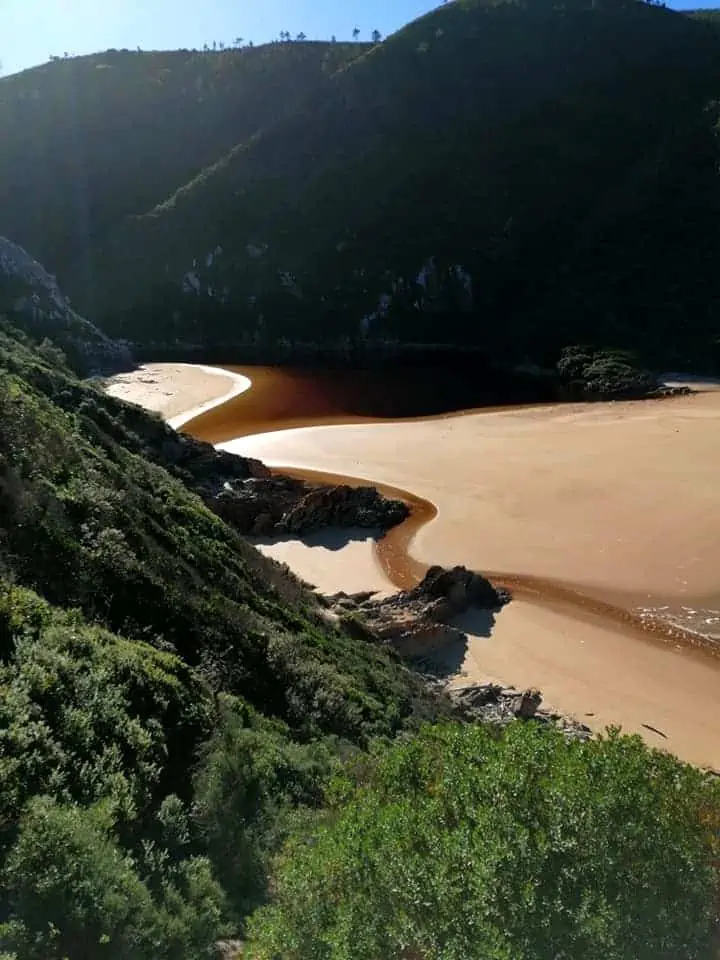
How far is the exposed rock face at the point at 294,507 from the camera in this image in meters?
24.5

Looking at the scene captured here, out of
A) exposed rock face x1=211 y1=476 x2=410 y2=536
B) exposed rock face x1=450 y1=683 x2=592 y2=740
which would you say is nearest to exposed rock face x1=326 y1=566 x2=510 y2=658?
exposed rock face x1=450 y1=683 x2=592 y2=740

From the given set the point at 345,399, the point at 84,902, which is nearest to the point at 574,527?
the point at 84,902

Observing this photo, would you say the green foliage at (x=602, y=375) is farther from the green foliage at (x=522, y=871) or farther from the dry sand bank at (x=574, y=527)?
the green foliage at (x=522, y=871)

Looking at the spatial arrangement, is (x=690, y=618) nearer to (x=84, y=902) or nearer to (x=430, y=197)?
(x=84, y=902)

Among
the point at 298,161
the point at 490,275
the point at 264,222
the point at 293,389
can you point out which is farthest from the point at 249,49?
the point at 293,389

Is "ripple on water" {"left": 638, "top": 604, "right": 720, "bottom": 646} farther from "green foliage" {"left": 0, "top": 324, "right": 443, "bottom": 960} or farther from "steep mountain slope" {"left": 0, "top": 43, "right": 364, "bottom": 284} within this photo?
"steep mountain slope" {"left": 0, "top": 43, "right": 364, "bottom": 284}

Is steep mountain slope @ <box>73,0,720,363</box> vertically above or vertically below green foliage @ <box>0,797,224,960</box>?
above

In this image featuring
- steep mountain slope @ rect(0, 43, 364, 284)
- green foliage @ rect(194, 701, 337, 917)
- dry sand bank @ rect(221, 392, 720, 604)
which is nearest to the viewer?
green foliage @ rect(194, 701, 337, 917)

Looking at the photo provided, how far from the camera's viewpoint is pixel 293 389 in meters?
56.2

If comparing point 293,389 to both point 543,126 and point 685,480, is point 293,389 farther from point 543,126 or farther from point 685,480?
point 543,126

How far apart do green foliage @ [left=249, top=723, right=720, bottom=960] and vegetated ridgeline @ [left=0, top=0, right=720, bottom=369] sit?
196 feet

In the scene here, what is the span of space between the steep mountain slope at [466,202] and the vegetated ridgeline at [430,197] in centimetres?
27

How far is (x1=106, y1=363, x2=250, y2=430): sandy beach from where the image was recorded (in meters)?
48.8

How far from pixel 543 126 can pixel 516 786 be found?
9576 cm
